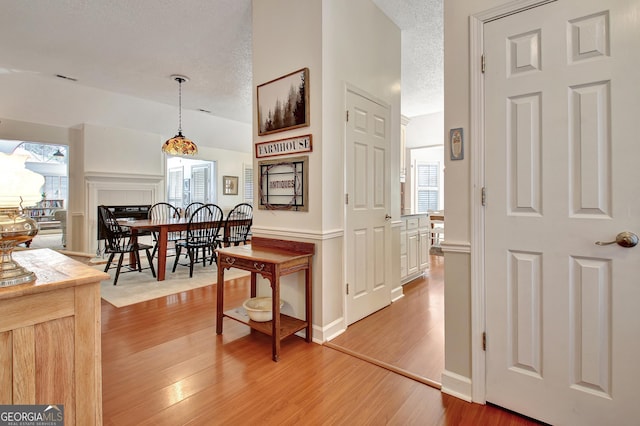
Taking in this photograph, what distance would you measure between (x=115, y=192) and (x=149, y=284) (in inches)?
123

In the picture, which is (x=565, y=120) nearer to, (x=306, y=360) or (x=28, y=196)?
(x=306, y=360)

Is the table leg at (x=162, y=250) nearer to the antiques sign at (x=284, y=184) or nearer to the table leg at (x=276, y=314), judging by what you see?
the antiques sign at (x=284, y=184)

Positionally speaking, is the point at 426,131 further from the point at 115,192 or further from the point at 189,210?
the point at 115,192

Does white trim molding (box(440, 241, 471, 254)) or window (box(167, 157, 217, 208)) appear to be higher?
window (box(167, 157, 217, 208))

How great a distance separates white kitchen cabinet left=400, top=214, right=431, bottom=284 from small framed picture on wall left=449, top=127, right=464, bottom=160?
7.10 ft

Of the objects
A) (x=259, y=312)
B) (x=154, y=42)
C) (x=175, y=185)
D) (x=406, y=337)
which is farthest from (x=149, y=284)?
(x=175, y=185)

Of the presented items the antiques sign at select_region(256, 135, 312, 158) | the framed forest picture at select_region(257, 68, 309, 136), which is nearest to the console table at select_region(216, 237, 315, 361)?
the antiques sign at select_region(256, 135, 312, 158)

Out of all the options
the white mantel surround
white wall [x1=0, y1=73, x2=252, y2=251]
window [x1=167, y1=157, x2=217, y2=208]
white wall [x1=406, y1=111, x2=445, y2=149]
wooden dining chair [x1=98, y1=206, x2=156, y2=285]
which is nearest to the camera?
wooden dining chair [x1=98, y1=206, x2=156, y2=285]

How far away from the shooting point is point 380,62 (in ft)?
10.5

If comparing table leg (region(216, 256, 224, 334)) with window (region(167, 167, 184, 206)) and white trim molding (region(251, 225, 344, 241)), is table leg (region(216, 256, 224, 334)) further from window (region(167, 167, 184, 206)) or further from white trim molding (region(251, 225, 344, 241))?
window (region(167, 167, 184, 206))

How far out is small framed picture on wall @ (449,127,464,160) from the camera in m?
1.78

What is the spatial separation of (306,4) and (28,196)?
2.32m

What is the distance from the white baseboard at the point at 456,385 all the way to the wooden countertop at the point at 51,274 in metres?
1.85

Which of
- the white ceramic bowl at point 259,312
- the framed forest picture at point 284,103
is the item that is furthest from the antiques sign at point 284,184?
the white ceramic bowl at point 259,312
